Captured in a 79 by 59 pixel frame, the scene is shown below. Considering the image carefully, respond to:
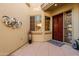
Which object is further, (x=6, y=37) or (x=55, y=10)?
(x=55, y=10)

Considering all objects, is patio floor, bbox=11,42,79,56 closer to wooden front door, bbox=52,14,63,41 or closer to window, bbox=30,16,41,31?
wooden front door, bbox=52,14,63,41

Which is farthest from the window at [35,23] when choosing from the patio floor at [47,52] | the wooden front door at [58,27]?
the patio floor at [47,52]

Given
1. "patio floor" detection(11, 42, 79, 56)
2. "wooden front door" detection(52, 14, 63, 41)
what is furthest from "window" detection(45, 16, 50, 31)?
"patio floor" detection(11, 42, 79, 56)

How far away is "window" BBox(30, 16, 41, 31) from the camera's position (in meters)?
8.27

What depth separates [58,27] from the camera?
24.5 ft

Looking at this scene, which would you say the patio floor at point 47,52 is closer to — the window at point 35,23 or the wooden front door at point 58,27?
the wooden front door at point 58,27

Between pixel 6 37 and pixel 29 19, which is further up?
pixel 29 19

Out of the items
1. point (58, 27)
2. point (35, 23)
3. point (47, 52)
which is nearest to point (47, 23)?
point (35, 23)

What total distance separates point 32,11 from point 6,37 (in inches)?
179

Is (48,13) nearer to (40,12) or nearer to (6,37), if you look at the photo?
(40,12)

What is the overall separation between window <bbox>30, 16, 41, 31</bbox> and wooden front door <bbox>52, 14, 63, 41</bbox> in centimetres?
100

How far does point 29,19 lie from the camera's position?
26.9ft

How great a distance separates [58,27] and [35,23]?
65.7 inches

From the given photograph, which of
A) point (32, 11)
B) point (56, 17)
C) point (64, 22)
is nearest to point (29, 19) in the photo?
point (32, 11)
